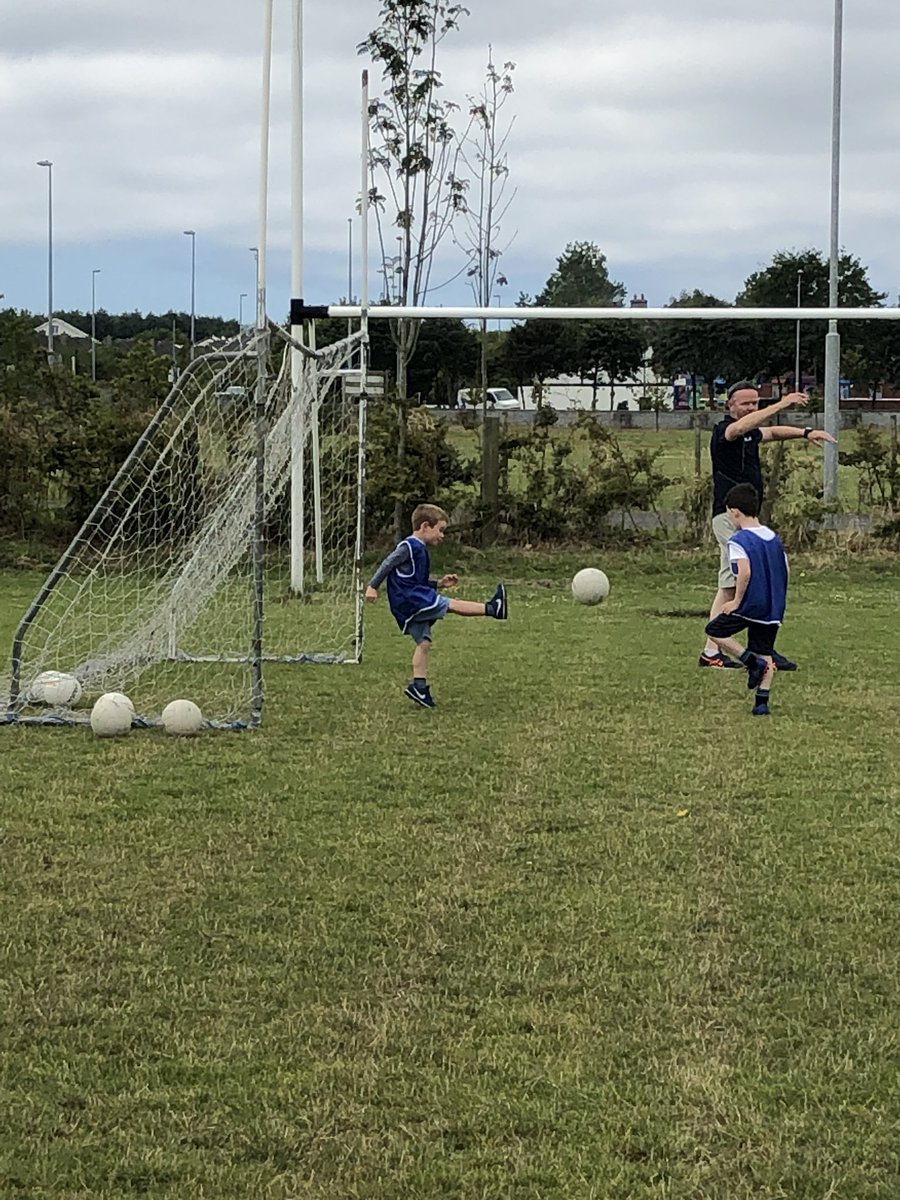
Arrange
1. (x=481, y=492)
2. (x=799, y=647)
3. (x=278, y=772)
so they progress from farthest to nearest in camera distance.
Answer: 1. (x=481, y=492)
2. (x=799, y=647)
3. (x=278, y=772)

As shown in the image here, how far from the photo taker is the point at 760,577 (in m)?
8.88

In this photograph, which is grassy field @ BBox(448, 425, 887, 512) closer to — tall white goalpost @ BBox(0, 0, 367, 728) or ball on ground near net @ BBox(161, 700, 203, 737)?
tall white goalpost @ BBox(0, 0, 367, 728)

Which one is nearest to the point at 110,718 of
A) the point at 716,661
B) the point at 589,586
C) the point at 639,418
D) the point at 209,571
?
the point at 209,571

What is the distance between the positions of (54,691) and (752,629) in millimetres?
4106

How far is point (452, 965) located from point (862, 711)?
488 cm

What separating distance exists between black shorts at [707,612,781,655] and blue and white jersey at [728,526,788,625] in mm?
33

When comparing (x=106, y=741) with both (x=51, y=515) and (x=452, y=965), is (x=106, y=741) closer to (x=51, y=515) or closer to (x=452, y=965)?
(x=452, y=965)

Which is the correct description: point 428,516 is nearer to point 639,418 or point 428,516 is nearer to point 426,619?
point 426,619

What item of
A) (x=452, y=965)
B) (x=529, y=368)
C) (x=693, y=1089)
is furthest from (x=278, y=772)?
(x=529, y=368)

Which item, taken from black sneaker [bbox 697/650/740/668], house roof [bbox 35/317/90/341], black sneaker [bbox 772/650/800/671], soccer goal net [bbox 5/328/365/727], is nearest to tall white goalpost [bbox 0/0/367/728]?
soccer goal net [bbox 5/328/365/727]

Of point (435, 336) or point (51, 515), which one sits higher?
point (435, 336)

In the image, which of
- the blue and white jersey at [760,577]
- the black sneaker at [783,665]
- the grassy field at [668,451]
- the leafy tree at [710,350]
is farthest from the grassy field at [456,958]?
the leafy tree at [710,350]

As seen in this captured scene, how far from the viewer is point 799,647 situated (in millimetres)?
11383

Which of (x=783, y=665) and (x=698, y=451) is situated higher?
(x=698, y=451)
